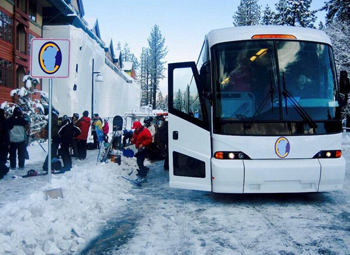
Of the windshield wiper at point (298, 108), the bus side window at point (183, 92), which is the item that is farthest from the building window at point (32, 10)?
the windshield wiper at point (298, 108)

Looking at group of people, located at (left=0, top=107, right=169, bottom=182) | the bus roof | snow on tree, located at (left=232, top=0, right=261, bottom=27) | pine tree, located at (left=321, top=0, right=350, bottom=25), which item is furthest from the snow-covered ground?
snow on tree, located at (left=232, top=0, right=261, bottom=27)

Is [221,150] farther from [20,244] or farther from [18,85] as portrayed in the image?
[18,85]

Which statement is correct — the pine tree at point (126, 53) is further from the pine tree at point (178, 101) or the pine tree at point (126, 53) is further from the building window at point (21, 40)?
the pine tree at point (178, 101)

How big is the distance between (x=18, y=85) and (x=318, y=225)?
24.6 meters

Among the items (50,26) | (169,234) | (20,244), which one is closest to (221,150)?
(169,234)

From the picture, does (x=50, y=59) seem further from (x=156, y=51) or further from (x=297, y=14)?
(x=156, y=51)

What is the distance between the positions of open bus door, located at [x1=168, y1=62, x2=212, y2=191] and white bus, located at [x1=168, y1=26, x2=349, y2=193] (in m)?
0.02

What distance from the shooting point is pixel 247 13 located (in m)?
61.4

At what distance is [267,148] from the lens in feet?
22.0

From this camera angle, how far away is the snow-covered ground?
15.6 feet

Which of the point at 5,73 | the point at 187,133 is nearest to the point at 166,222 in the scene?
the point at 187,133

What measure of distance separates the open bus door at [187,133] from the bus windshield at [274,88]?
1.35ft

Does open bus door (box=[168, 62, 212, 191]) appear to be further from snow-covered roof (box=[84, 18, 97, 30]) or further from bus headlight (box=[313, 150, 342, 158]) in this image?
snow-covered roof (box=[84, 18, 97, 30])

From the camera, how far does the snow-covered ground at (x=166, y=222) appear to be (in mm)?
4762
